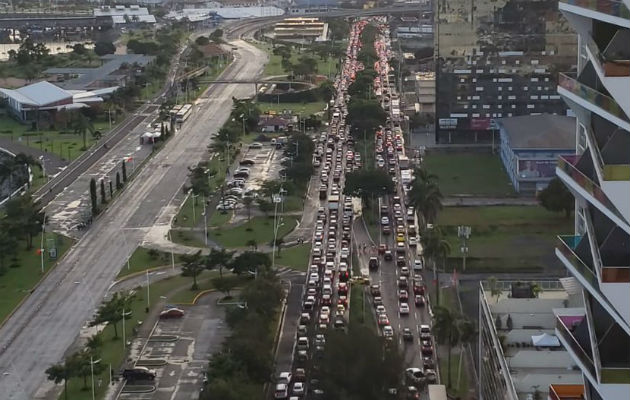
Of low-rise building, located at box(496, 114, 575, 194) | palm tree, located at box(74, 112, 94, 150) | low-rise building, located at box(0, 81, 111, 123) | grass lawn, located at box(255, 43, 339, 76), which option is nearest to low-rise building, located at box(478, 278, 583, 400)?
low-rise building, located at box(496, 114, 575, 194)

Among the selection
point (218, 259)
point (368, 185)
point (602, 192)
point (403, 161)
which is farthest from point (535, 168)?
point (602, 192)

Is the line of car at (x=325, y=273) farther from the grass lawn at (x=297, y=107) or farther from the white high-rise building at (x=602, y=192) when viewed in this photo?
the white high-rise building at (x=602, y=192)

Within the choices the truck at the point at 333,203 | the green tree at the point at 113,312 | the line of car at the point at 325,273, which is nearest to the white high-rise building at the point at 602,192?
the line of car at the point at 325,273

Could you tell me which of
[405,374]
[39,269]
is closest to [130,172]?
[39,269]

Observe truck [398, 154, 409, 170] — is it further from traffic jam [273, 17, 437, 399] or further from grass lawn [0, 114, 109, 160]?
grass lawn [0, 114, 109, 160]

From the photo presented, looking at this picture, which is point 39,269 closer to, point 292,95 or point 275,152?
point 275,152
